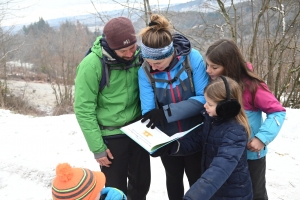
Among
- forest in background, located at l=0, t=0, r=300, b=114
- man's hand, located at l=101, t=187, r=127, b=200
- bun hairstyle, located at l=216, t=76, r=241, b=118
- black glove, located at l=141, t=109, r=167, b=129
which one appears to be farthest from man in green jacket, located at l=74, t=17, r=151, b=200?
forest in background, located at l=0, t=0, r=300, b=114

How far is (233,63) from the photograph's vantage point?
195 cm

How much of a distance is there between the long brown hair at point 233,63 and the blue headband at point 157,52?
30 cm

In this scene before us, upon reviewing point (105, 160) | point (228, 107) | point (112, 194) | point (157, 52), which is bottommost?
point (105, 160)

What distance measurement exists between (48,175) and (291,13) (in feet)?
22.9

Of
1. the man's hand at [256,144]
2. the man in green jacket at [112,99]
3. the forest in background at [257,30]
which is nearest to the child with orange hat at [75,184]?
the man in green jacket at [112,99]

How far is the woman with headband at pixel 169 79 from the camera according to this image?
2008 millimetres

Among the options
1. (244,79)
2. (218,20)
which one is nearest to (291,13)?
(218,20)

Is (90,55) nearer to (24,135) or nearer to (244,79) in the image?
(244,79)

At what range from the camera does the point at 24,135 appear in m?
5.25

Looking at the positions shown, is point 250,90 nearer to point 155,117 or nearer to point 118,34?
point 155,117

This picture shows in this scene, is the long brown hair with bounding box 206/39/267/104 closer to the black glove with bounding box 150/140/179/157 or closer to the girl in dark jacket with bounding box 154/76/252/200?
the girl in dark jacket with bounding box 154/76/252/200

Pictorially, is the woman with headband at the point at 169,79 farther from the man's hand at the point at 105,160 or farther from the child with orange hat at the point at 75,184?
the child with orange hat at the point at 75,184

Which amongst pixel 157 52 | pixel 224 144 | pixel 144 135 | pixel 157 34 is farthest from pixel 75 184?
pixel 157 34

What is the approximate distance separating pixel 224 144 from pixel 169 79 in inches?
26.5
